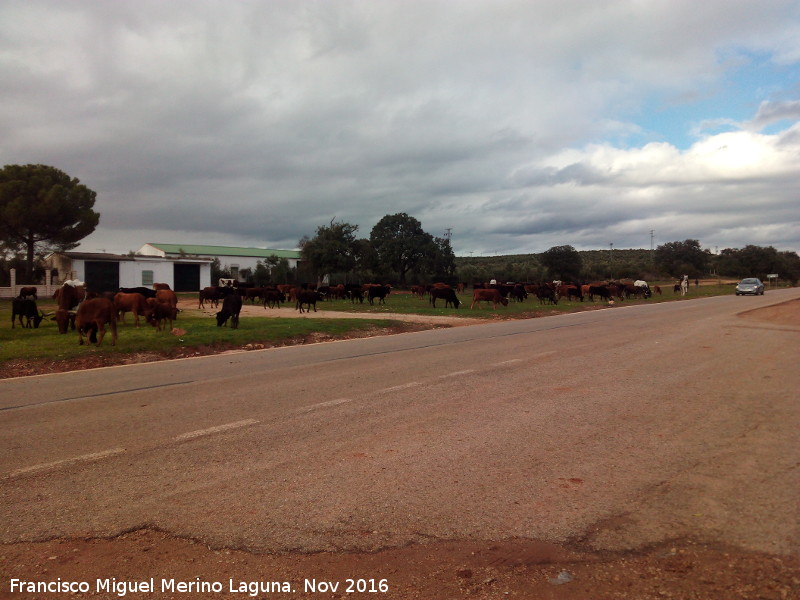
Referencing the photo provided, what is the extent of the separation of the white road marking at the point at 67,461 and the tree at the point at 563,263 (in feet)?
292

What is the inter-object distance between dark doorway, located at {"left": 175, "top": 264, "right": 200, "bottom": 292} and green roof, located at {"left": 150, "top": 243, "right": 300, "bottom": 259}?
24730mm

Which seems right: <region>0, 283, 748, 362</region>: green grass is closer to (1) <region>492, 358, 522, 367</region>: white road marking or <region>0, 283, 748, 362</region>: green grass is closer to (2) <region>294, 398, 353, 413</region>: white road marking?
(1) <region>492, 358, 522, 367</region>: white road marking

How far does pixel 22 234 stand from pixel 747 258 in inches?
5048

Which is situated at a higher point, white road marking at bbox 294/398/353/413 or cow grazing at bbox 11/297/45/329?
cow grazing at bbox 11/297/45/329

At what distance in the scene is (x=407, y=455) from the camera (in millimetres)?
5984

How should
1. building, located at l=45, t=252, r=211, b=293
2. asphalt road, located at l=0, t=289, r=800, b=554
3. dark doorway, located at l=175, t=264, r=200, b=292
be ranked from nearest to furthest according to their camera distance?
asphalt road, located at l=0, t=289, r=800, b=554 < building, located at l=45, t=252, r=211, b=293 < dark doorway, located at l=175, t=264, r=200, b=292

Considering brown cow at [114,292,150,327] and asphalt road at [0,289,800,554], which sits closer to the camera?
asphalt road at [0,289,800,554]

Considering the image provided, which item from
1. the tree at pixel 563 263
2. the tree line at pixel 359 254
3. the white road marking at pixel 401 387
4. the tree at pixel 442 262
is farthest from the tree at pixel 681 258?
the white road marking at pixel 401 387

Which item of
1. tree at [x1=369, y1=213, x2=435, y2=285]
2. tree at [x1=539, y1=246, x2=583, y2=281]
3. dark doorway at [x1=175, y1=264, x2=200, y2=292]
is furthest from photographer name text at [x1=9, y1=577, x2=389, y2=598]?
tree at [x1=539, y1=246, x2=583, y2=281]

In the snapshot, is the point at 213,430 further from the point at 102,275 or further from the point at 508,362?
the point at 102,275

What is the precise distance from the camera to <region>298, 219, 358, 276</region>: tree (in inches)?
2542

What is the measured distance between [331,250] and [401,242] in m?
19.1

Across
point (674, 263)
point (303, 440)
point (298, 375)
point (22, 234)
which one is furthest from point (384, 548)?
point (674, 263)

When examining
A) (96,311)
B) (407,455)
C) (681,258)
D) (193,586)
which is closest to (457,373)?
(407,455)
